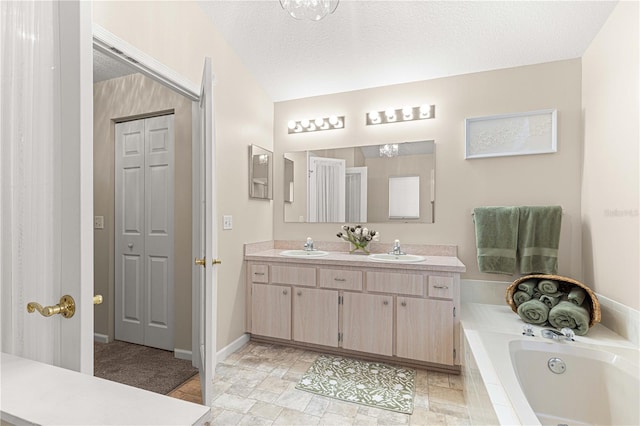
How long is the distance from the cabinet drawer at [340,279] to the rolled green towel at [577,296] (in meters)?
1.39

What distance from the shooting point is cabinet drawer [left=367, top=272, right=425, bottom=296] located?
2273mm

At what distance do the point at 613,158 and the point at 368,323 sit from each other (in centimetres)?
197

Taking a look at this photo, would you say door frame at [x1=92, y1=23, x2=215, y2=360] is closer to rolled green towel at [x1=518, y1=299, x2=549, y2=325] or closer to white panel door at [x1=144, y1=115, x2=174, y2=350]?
white panel door at [x1=144, y1=115, x2=174, y2=350]

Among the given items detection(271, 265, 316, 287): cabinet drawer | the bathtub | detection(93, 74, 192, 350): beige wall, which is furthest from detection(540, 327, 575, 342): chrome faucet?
detection(93, 74, 192, 350): beige wall

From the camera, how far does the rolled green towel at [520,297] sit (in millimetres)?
2129

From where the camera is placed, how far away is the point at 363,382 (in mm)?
2117

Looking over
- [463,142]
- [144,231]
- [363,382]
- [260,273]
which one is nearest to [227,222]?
[260,273]

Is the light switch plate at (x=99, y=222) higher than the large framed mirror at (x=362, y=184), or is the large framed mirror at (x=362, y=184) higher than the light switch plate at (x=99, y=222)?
the large framed mirror at (x=362, y=184)

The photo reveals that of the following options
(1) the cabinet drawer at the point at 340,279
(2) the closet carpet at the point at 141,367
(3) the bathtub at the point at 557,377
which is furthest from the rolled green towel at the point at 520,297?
(2) the closet carpet at the point at 141,367

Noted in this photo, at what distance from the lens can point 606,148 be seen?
1.99 m

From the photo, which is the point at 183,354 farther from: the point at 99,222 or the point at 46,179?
the point at 46,179

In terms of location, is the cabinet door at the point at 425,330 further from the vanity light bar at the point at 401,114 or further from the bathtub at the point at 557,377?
the vanity light bar at the point at 401,114

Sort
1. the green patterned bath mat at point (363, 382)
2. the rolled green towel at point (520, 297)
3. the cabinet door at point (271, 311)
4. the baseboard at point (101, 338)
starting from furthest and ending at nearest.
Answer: the baseboard at point (101, 338)
the cabinet door at point (271, 311)
the rolled green towel at point (520, 297)
the green patterned bath mat at point (363, 382)

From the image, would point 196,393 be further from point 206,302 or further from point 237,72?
point 237,72
